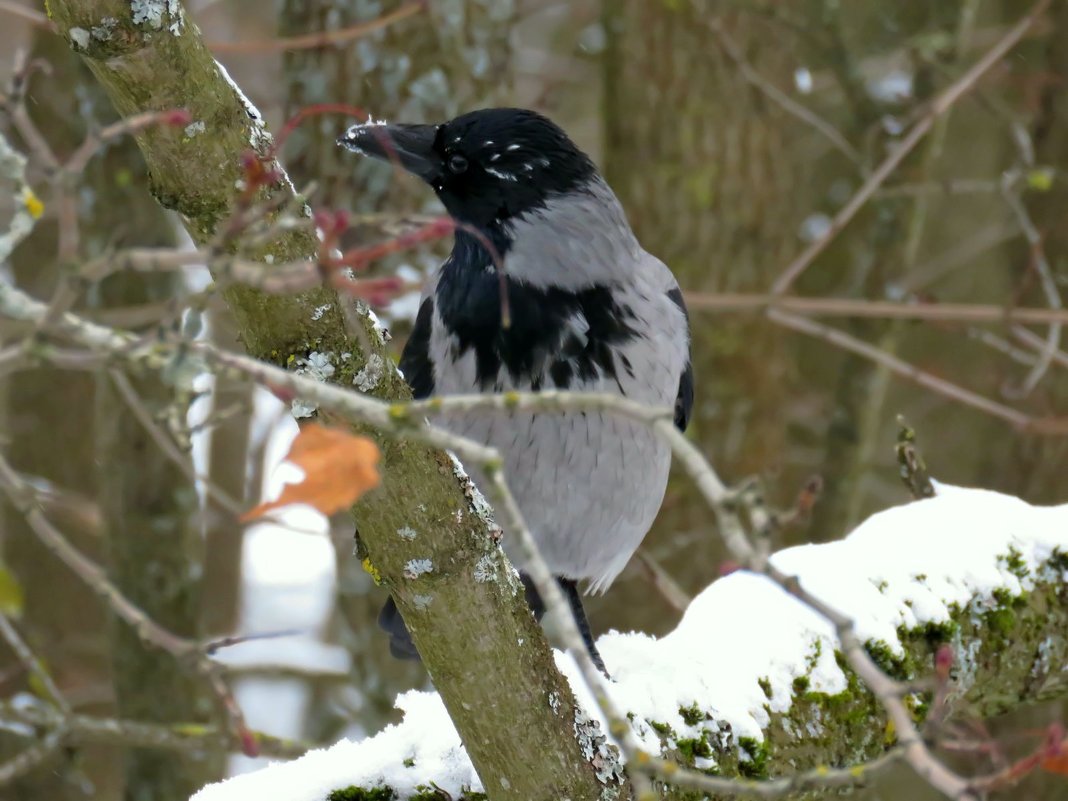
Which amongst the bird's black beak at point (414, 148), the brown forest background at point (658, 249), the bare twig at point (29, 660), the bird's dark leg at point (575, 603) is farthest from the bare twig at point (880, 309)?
the bare twig at point (29, 660)

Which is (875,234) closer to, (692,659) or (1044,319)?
(1044,319)

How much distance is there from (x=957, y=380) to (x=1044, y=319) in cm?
278

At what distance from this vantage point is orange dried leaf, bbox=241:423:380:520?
117cm

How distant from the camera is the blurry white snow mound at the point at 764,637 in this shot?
2314 millimetres

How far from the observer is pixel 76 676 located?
559 centimetres

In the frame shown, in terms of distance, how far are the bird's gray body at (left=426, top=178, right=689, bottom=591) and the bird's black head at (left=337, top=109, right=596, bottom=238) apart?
57 millimetres

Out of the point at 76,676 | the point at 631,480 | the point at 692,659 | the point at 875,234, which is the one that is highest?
the point at 875,234

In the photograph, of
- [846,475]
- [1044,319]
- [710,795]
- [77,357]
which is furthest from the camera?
[846,475]

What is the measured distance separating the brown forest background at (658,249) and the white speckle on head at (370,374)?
206cm

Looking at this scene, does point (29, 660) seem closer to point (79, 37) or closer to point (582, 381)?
point (582, 381)

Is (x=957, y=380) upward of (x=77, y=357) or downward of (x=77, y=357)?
downward

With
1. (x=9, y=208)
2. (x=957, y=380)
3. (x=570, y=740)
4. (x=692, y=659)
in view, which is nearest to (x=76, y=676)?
(x=9, y=208)

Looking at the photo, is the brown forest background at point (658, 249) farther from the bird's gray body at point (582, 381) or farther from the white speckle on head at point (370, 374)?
the white speckle on head at point (370, 374)

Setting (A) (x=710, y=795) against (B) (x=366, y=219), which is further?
(A) (x=710, y=795)
